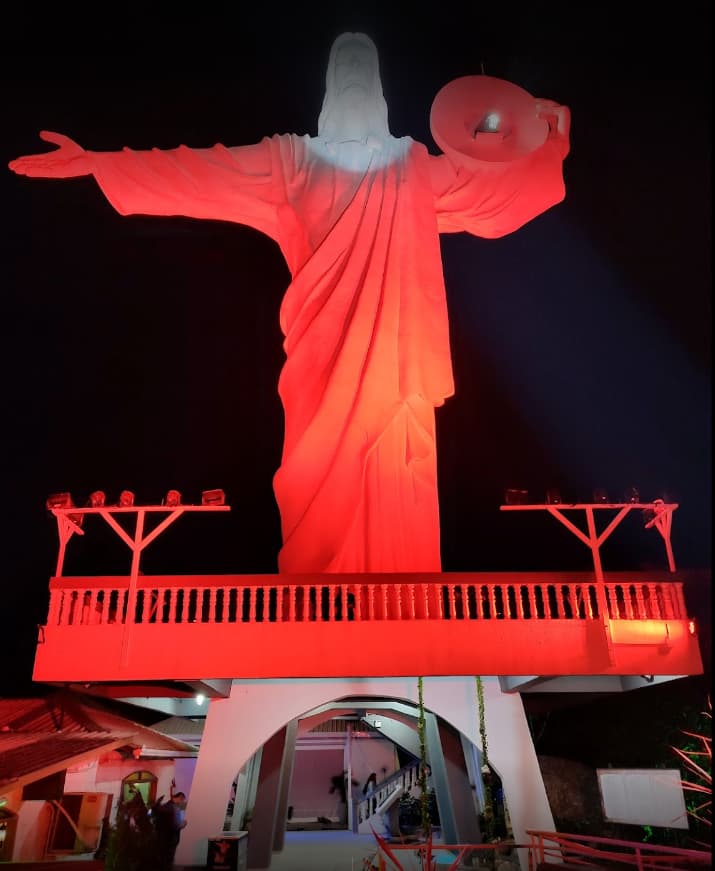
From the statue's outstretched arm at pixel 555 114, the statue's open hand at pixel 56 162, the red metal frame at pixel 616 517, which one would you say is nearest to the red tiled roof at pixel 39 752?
the red metal frame at pixel 616 517

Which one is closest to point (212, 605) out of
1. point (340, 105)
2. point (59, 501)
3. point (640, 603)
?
point (59, 501)

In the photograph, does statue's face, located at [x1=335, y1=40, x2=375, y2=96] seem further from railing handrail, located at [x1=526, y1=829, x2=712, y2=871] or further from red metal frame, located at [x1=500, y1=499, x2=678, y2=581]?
railing handrail, located at [x1=526, y1=829, x2=712, y2=871]

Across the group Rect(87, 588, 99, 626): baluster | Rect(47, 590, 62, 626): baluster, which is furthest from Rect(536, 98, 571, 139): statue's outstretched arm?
Rect(47, 590, 62, 626): baluster

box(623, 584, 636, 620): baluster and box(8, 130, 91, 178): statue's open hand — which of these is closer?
box(623, 584, 636, 620): baluster

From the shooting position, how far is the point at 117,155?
971cm

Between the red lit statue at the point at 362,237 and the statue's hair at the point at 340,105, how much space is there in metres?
0.03

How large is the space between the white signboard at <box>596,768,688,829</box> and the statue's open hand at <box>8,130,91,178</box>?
9891 millimetres

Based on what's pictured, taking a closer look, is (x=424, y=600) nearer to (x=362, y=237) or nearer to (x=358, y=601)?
(x=358, y=601)

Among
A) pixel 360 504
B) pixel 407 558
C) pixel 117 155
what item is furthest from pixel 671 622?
pixel 117 155

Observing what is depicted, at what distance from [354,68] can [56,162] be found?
4.47 m

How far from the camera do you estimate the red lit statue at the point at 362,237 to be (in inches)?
336

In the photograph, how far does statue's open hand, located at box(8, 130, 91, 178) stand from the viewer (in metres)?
9.37

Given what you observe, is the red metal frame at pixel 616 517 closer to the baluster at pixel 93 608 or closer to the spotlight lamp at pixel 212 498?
the spotlight lamp at pixel 212 498

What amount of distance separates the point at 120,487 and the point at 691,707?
911 cm
